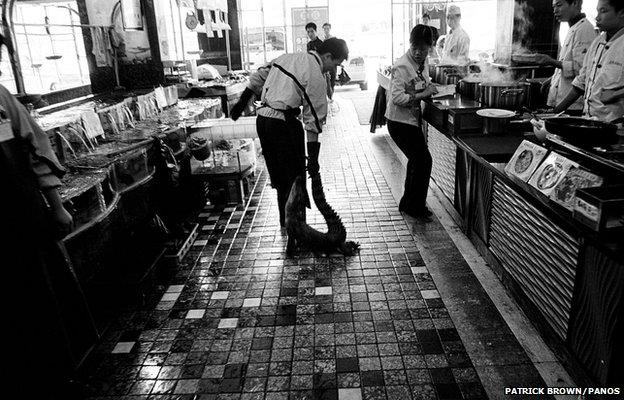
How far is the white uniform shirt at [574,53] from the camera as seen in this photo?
515 cm

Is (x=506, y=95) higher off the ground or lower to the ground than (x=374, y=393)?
higher

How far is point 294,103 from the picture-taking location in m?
4.70

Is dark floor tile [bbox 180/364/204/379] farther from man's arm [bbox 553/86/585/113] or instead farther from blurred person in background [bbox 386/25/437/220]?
man's arm [bbox 553/86/585/113]

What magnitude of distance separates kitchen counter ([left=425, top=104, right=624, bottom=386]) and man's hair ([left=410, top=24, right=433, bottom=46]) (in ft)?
4.07

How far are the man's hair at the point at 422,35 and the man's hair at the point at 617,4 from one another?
176 cm

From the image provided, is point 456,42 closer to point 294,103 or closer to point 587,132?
point 294,103

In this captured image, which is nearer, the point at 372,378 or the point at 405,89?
the point at 372,378

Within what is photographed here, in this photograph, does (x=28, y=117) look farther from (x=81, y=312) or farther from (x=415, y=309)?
(x=415, y=309)

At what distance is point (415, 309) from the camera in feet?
12.1

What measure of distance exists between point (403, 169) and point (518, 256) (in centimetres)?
432

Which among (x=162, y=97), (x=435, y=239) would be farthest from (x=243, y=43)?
(x=435, y=239)

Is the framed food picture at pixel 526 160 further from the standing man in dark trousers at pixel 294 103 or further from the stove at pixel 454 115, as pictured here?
the standing man in dark trousers at pixel 294 103

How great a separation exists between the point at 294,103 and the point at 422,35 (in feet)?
5.56

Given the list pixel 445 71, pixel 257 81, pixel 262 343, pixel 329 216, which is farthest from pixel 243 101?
pixel 445 71
